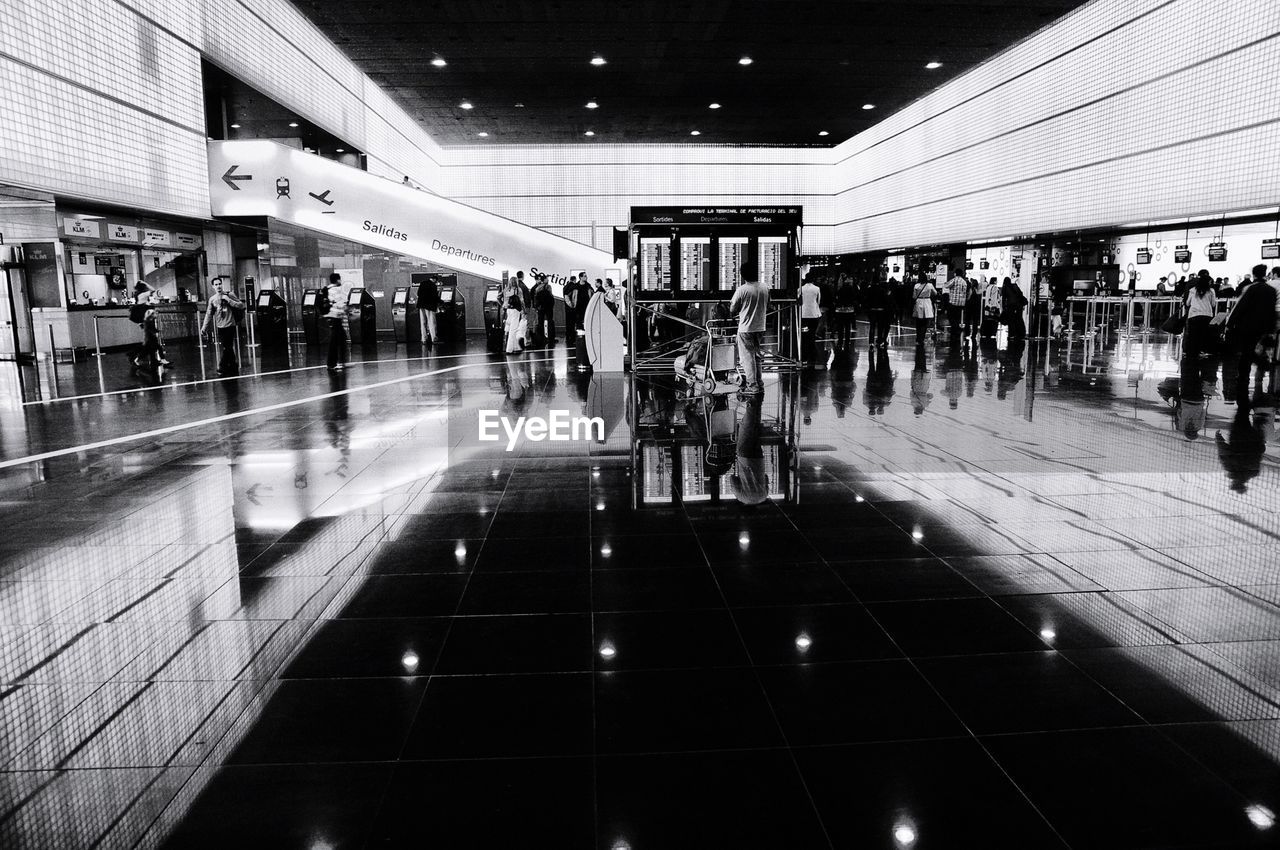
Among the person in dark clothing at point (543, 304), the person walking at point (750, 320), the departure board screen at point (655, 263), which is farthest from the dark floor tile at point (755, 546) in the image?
the person in dark clothing at point (543, 304)

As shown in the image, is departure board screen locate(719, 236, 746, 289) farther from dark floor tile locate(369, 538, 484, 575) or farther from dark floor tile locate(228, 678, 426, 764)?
dark floor tile locate(228, 678, 426, 764)

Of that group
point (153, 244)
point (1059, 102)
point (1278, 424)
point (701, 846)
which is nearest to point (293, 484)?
point (701, 846)

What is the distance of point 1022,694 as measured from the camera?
288 cm

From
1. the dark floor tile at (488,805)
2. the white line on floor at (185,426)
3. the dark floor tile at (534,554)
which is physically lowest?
the dark floor tile at (488,805)

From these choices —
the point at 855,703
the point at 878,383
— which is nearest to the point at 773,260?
the point at 878,383

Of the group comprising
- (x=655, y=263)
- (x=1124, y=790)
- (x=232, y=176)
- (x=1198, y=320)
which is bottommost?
(x=1124, y=790)

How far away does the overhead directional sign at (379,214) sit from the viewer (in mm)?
18906

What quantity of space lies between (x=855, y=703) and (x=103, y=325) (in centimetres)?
1964

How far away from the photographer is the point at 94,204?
15.2 meters

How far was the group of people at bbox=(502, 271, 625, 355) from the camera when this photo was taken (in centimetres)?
1795

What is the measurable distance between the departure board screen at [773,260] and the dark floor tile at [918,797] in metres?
12.0

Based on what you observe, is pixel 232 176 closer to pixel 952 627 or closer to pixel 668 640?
pixel 668 640

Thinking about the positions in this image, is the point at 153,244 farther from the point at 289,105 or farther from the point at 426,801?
the point at 426,801

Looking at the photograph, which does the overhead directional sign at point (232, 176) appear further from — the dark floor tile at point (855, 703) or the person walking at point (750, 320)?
the dark floor tile at point (855, 703)
